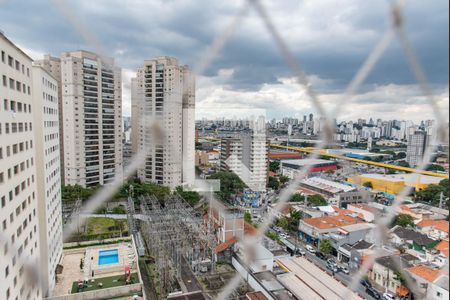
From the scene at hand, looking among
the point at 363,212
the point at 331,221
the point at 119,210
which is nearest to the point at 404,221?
the point at 363,212

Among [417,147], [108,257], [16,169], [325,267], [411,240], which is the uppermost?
[16,169]

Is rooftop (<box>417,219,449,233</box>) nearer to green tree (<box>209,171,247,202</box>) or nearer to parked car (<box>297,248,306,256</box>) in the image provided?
parked car (<box>297,248,306,256</box>)

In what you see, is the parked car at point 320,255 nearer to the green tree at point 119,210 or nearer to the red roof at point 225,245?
the red roof at point 225,245

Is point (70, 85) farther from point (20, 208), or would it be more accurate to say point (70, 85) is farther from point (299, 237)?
point (299, 237)

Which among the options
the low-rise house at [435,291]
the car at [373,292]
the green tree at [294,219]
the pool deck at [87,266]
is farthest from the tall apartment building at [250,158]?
the low-rise house at [435,291]

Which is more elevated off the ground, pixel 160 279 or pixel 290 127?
pixel 290 127

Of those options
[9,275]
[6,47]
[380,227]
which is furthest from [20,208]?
[380,227]

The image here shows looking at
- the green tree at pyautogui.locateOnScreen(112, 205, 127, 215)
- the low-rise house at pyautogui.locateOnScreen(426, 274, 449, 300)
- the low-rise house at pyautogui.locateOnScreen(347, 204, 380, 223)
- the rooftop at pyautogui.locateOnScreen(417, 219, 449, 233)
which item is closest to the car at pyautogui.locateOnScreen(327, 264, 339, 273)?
the low-rise house at pyautogui.locateOnScreen(426, 274, 449, 300)

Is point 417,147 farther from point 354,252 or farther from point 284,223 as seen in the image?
point 354,252
